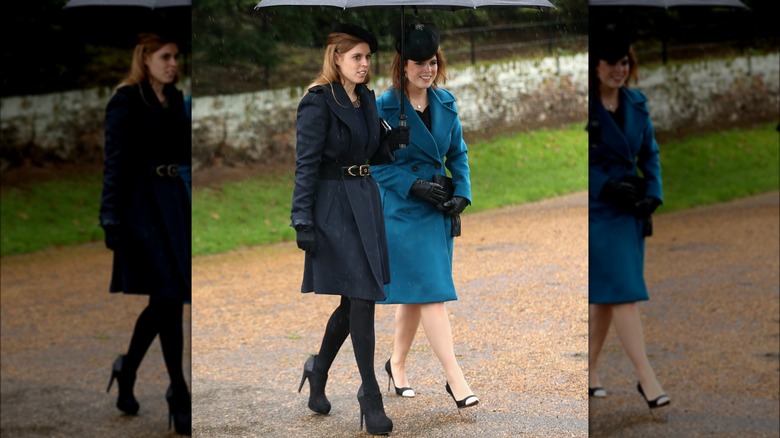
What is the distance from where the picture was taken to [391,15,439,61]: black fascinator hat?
5613mm

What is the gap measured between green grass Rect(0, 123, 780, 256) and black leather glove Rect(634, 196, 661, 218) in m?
0.58

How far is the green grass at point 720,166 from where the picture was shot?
9.45m

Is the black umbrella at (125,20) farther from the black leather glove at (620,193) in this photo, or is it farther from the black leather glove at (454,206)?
the black leather glove at (620,193)

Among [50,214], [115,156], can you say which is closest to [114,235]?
[115,156]

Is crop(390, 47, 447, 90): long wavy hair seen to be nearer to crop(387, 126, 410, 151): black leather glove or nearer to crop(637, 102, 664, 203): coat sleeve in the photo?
crop(387, 126, 410, 151): black leather glove

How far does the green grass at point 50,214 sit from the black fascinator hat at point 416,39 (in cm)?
450

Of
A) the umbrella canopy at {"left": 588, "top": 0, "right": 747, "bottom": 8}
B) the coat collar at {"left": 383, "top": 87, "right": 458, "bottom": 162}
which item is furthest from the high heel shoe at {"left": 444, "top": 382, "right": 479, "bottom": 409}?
the umbrella canopy at {"left": 588, "top": 0, "right": 747, "bottom": 8}

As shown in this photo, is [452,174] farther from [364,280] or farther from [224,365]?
[224,365]

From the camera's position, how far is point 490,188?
230 inches

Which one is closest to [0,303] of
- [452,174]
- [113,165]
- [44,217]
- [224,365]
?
[44,217]

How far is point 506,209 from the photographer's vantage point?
19.3 feet

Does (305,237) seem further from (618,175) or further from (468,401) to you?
(618,175)

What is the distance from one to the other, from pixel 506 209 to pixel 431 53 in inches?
29.3

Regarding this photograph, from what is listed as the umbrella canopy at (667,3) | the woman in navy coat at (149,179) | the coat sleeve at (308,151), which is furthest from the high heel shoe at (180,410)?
the umbrella canopy at (667,3)
